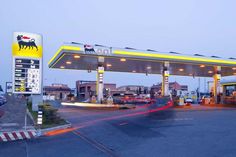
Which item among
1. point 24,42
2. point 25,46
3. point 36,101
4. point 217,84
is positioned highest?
point 24,42

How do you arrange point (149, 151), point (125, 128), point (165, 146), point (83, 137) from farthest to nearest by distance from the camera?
point (125, 128) < point (83, 137) < point (165, 146) < point (149, 151)

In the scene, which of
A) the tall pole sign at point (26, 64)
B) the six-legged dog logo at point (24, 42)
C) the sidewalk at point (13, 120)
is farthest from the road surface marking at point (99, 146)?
the six-legged dog logo at point (24, 42)

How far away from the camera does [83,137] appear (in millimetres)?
13883

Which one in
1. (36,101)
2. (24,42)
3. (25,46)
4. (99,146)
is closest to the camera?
(99,146)

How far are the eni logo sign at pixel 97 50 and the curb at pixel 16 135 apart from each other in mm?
14770

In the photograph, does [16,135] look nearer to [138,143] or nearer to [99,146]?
[99,146]

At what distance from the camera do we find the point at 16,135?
553 inches

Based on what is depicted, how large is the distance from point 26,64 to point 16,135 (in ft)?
15.4

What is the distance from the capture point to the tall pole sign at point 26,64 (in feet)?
53.8

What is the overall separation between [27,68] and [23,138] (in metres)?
4.46

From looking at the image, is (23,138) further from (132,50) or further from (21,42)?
(132,50)

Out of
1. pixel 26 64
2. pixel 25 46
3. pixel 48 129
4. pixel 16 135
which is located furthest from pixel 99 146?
pixel 25 46

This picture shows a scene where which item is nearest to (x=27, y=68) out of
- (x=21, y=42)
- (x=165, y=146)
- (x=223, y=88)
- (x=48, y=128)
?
(x=21, y=42)

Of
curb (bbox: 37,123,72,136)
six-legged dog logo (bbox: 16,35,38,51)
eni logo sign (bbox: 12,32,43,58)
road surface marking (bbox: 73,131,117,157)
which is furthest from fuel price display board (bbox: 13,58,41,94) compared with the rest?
road surface marking (bbox: 73,131,117,157)
